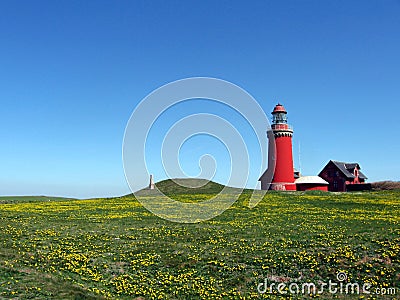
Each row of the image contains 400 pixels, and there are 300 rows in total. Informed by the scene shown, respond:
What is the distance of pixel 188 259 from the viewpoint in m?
22.2

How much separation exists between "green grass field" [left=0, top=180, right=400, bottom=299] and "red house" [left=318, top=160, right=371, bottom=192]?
63.8 meters

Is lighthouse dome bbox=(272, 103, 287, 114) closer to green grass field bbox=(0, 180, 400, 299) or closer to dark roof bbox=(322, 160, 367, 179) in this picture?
dark roof bbox=(322, 160, 367, 179)

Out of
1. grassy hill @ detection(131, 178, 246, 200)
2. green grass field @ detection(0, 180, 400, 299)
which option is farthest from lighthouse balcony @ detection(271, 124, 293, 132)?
green grass field @ detection(0, 180, 400, 299)

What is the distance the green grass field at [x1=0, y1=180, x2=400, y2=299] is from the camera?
18328 millimetres

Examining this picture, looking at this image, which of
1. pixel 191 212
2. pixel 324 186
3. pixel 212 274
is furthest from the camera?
pixel 324 186

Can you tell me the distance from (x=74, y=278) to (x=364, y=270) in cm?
1507

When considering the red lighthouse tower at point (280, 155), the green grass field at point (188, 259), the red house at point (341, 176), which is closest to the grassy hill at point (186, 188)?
the red lighthouse tower at point (280, 155)

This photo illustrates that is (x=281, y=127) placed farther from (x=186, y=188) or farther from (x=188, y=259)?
(x=188, y=259)

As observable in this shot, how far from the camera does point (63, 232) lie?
30.1 m

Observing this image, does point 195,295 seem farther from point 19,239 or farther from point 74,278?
point 19,239

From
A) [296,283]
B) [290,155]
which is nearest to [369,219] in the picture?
[296,283]

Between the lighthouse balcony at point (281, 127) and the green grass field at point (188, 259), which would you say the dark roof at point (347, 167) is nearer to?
the lighthouse balcony at point (281, 127)

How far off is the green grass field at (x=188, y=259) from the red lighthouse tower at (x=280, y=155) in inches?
1856

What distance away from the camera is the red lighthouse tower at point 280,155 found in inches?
3130
